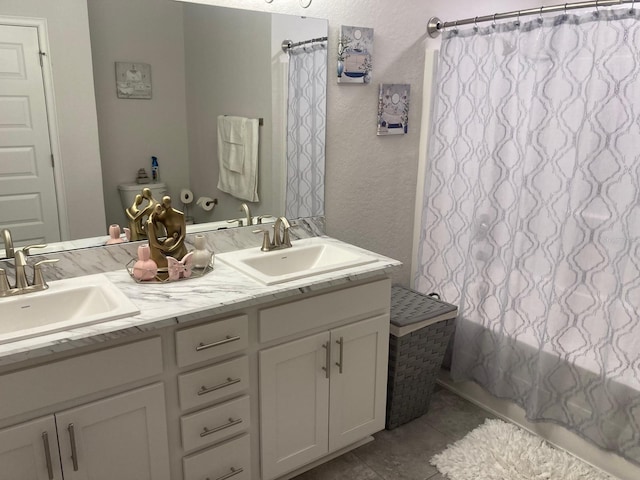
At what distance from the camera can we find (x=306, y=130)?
2.43 metres

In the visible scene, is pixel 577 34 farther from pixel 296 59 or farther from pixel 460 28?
pixel 296 59

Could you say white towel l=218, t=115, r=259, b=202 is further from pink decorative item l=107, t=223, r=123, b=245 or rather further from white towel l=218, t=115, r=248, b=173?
pink decorative item l=107, t=223, r=123, b=245

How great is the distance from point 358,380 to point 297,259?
561 millimetres

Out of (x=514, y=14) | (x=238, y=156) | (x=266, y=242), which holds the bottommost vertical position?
(x=266, y=242)

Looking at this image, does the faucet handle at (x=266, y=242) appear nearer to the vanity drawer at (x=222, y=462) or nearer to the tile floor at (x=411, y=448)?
the vanity drawer at (x=222, y=462)

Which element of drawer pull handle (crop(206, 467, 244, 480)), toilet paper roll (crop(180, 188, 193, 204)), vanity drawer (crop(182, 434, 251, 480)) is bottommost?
drawer pull handle (crop(206, 467, 244, 480))

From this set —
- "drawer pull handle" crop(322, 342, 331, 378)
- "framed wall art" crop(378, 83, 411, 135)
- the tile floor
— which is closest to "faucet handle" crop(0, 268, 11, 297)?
"drawer pull handle" crop(322, 342, 331, 378)

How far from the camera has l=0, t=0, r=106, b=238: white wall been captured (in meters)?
1.77

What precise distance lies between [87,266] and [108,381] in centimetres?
55

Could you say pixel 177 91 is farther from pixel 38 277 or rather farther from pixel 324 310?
pixel 324 310

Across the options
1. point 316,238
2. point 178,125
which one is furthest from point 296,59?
point 316,238

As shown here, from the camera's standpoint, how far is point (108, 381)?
1566mm

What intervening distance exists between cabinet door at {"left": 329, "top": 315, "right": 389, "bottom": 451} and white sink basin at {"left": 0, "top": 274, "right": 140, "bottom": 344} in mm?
801

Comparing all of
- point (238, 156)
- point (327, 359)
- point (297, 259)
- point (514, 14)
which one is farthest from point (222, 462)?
point (514, 14)
